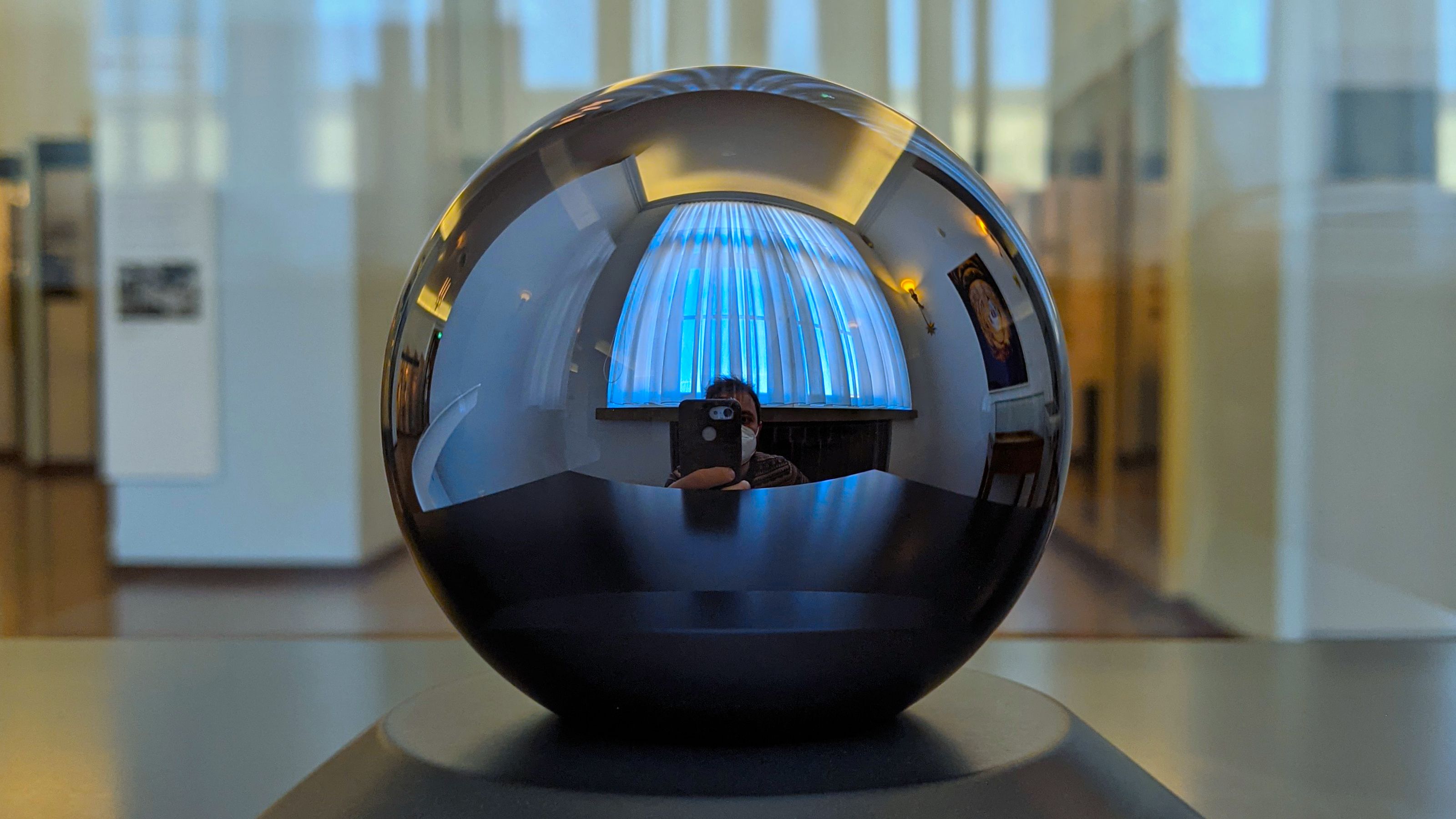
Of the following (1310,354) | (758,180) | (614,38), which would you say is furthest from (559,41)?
(758,180)

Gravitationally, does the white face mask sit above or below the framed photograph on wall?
below

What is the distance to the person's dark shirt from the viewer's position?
42 centimetres

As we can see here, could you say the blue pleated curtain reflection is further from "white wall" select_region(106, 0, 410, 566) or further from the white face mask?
"white wall" select_region(106, 0, 410, 566)

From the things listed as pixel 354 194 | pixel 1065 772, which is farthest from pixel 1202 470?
pixel 1065 772

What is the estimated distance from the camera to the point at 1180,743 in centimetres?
60

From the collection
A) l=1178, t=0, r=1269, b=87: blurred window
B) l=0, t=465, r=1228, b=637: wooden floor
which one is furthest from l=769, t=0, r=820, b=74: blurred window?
l=0, t=465, r=1228, b=637: wooden floor

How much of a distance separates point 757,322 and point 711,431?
1.7 inches

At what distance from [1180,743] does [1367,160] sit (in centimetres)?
202

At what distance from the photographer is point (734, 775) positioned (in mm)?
442

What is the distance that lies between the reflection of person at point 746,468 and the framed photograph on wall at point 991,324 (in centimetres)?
9

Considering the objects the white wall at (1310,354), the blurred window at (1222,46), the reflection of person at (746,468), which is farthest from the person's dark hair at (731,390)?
the blurred window at (1222,46)

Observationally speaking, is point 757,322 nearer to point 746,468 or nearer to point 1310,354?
point 746,468

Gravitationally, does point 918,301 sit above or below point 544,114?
below

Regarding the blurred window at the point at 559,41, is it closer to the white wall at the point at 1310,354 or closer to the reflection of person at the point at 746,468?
the white wall at the point at 1310,354
